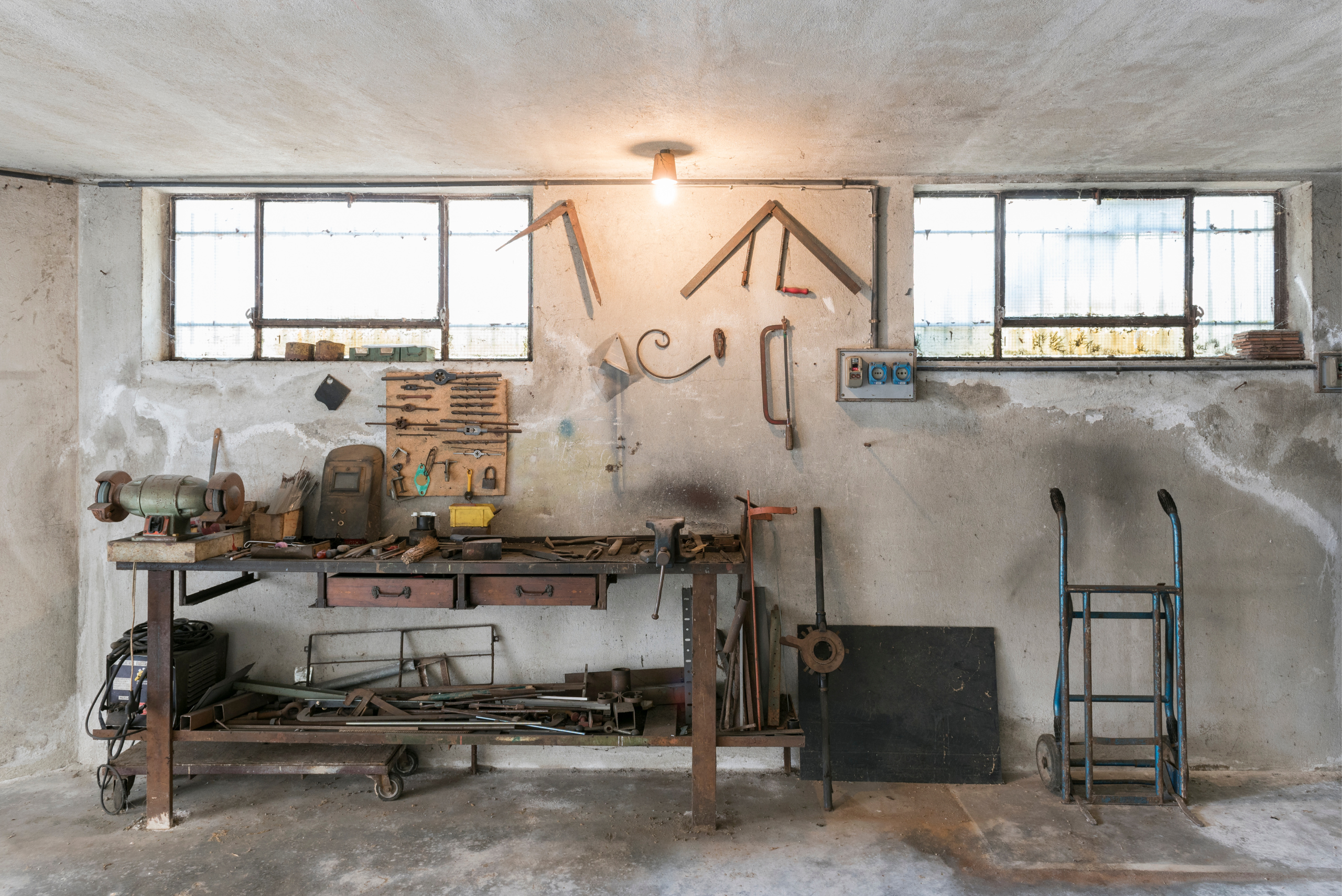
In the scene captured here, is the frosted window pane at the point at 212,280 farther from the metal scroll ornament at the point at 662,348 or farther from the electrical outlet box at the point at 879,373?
the electrical outlet box at the point at 879,373

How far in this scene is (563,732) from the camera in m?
2.99

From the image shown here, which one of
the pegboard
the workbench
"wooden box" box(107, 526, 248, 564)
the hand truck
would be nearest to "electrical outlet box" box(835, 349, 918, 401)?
the hand truck

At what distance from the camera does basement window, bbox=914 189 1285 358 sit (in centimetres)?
364

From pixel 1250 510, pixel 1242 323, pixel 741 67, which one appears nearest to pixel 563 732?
pixel 741 67

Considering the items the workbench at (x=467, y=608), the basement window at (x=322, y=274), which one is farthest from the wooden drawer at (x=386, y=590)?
the basement window at (x=322, y=274)

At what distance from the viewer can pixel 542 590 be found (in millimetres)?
2926

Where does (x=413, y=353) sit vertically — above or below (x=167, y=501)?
above

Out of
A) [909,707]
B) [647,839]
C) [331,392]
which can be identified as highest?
[331,392]

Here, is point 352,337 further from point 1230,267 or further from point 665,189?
point 1230,267

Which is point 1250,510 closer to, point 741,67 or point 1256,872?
point 1256,872

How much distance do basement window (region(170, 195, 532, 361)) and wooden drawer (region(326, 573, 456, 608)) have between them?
1233 mm

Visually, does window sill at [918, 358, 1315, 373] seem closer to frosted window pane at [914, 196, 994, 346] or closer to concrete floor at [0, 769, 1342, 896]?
frosted window pane at [914, 196, 994, 346]

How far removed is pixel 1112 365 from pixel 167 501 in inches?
167

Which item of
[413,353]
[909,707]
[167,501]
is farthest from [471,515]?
[909,707]
